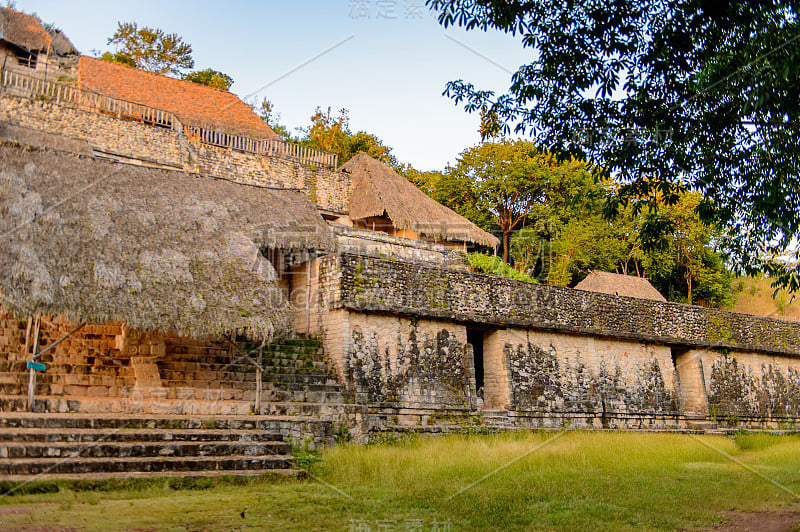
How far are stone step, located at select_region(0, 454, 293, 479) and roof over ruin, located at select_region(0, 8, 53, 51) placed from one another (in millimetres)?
25757

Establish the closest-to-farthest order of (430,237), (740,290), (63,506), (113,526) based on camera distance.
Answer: (113,526) < (63,506) < (430,237) < (740,290)

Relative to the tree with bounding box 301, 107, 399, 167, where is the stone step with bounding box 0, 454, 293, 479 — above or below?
below

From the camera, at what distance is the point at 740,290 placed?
112 feet

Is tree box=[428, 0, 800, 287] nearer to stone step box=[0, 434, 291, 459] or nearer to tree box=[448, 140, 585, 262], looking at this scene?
stone step box=[0, 434, 291, 459]

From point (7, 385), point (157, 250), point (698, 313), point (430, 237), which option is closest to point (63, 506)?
point (7, 385)

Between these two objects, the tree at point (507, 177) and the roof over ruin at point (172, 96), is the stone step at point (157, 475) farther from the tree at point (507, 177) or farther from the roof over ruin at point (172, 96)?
the tree at point (507, 177)

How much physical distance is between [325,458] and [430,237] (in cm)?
1246

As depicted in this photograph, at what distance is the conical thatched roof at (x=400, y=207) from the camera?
2134 cm

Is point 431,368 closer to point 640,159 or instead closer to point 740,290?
point 640,159

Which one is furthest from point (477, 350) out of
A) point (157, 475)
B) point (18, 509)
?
point (18, 509)

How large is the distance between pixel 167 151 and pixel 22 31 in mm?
13731

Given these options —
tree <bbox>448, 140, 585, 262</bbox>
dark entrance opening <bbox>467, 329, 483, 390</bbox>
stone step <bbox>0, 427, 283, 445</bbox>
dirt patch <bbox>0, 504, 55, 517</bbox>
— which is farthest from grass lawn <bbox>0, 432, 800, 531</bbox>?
tree <bbox>448, 140, 585, 262</bbox>

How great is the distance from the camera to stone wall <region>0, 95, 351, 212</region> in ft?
60.2

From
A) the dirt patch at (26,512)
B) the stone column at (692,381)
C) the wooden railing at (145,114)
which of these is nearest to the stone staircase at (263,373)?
the dirt patch at (26,512)
